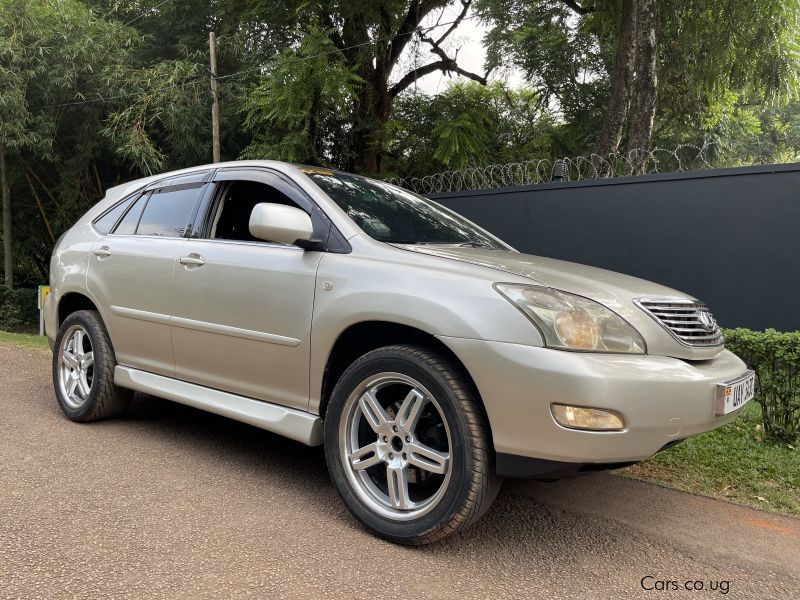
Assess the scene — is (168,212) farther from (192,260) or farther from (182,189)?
(192,260)

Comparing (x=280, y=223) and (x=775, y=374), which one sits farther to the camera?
Answer: (x=775, y=374)

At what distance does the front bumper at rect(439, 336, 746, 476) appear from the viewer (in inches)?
93.4

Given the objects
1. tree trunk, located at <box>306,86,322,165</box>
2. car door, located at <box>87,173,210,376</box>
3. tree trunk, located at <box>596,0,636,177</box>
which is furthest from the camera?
tree trunk, located at <box>306,86,322,165</box>

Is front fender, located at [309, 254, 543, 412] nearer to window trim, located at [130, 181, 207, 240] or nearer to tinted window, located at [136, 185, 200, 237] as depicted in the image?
window trim, located at [130, 181, 207, 240]

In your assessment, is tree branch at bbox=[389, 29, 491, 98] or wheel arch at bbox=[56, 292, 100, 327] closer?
wheel arch at bbox=[56, 292, 100, 327]

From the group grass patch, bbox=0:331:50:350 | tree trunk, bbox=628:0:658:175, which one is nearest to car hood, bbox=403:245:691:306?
tree trunk, bbox=628:0:658:175

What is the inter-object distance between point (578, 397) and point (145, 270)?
2.84 meters

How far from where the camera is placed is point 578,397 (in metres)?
2.35

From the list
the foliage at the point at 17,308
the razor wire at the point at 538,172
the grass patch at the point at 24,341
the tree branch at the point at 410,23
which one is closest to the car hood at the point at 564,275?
the razor wire at the point at 538,172

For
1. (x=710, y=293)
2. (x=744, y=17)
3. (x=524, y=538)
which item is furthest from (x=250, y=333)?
(x=744, y=17)

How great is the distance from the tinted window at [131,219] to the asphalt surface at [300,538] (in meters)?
1.42

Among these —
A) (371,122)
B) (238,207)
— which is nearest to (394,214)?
(238,207)

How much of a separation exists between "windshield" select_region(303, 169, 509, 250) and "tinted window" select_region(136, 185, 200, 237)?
3.01 ft

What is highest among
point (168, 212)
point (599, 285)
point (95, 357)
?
point (168, 212)
